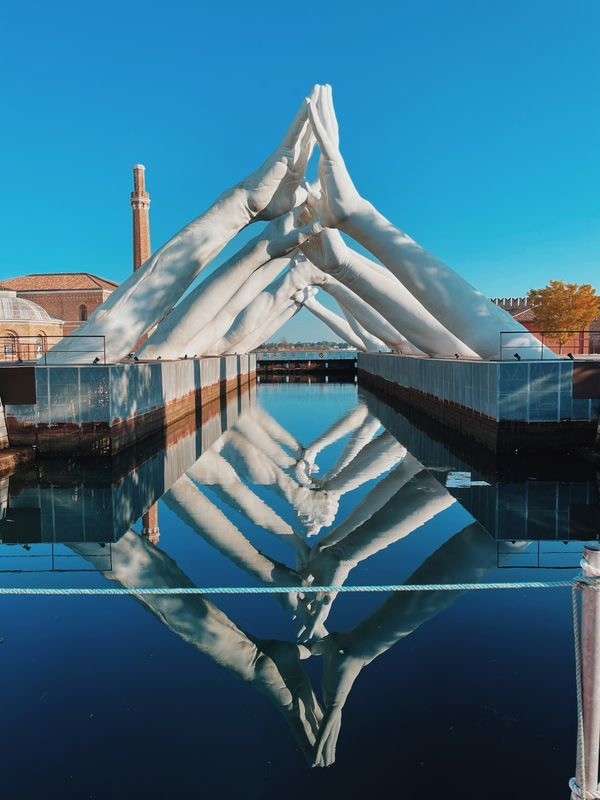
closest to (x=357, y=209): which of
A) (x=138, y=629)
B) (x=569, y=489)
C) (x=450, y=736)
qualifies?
(x=569, y=489)

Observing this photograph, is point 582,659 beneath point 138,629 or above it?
above

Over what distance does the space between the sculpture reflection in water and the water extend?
0.8 inches

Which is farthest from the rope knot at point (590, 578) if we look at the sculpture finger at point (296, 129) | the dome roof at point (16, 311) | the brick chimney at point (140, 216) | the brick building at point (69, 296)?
the brick building at point (69, 296)

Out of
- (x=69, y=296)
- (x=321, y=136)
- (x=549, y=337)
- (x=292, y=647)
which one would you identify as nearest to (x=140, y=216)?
(x=69, y=296)

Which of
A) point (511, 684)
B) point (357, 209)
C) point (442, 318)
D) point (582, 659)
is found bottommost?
point (511, 684)

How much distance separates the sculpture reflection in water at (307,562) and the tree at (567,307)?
79.1 feet

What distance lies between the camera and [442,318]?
11.5 m

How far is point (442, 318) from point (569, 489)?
487 centimetres

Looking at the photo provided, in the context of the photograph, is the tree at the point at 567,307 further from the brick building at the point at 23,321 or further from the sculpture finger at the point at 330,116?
the brick building at the point at 23,321

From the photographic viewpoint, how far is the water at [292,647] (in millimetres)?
2570

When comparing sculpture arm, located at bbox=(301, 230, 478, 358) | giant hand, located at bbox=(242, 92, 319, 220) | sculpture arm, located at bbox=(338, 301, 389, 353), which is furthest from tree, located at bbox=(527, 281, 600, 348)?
giant hand, located at bbox=(242, 92, 319, 220)

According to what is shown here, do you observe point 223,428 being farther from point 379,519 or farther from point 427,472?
point 379,519

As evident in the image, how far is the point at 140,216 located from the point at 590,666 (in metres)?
46.8

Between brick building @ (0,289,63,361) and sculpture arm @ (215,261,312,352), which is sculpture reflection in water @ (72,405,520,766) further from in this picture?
brick building @ (0,289,63,361)
